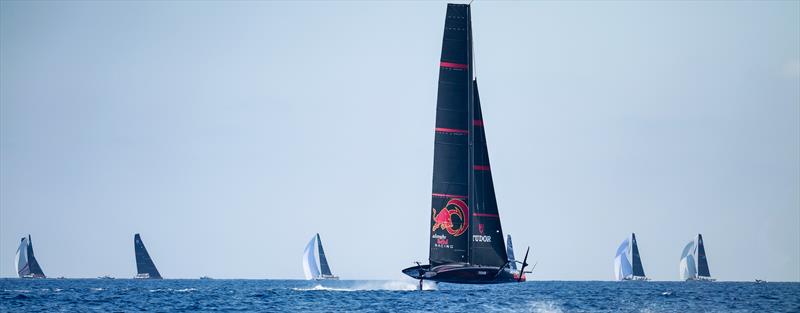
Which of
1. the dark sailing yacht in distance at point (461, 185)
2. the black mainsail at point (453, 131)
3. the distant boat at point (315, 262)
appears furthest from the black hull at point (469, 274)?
the distant boat at point (315, 262)

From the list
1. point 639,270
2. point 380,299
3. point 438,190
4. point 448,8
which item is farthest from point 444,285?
point 639,270

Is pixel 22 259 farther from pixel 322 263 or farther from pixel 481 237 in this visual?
pixel 481 237

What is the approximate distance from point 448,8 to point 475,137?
7.38m

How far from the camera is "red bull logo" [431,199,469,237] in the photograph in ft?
207

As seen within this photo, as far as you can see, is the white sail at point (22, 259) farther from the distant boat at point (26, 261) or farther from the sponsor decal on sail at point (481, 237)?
the sponsor decal on sail at point (481, 237)

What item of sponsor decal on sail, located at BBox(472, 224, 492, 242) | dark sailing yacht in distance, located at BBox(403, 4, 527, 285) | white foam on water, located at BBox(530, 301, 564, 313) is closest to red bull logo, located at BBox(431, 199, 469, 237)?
dark sailing yacht in distance, located at BBox(403, 4, 527, 285)

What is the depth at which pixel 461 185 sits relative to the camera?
206ft

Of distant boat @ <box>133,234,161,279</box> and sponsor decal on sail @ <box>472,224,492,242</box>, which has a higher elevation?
distant boat @ <box>133,234,161,279</box>

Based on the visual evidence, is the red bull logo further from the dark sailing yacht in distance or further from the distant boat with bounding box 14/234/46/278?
the distant boat with bounding box 14/234/46/278

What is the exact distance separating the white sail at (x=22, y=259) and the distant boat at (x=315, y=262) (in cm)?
4698

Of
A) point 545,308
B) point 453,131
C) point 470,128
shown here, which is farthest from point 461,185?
point 545,308

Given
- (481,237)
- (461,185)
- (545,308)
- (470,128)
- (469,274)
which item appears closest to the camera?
(545,308)

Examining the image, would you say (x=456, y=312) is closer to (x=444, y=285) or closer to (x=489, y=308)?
(x=489, y=308)

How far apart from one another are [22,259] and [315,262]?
163ft
